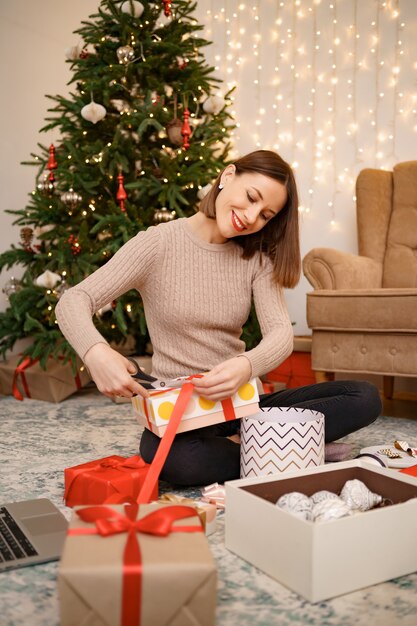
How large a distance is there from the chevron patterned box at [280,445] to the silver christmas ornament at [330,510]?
32 cm

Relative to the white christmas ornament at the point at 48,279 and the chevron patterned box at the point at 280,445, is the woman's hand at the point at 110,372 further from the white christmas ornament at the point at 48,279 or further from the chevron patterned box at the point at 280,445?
the white christmas ornament at the point at 48,279

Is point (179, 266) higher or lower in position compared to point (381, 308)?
higher

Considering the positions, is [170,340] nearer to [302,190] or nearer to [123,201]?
[123,201]

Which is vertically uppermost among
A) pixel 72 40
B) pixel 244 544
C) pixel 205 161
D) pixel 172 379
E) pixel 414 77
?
pixel 72 40

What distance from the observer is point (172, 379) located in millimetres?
1514

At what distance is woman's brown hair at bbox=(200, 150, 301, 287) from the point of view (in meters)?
1.49

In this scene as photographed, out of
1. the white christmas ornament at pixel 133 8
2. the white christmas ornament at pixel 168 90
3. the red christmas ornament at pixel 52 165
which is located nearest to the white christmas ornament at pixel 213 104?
the white christmas ornament at pixel 168 90

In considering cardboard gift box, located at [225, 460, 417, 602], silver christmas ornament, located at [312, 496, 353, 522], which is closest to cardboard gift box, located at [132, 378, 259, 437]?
cardboard gift box, located at [225, 460, 417, 602]

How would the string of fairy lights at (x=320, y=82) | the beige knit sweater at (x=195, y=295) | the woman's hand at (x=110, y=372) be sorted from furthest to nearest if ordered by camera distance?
the string of fairy lights at (x=320, y=82)
the beige knit sweater at (x=195, y=295)
the woman's hand at (x=110, y=372)

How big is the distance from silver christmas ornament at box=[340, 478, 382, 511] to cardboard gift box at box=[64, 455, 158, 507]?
0.37m

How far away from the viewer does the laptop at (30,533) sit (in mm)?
1066

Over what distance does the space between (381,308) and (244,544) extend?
1281 mm

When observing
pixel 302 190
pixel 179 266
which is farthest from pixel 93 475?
pixel 302 190

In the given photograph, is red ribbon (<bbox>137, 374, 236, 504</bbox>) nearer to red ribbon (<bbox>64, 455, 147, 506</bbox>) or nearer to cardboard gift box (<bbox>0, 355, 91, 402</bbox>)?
red ribbon (<bbox>64, 455, 147, 506</bbox>)
